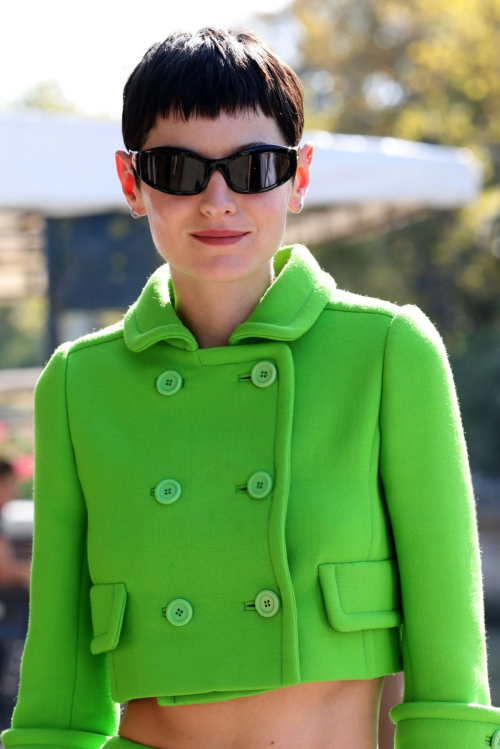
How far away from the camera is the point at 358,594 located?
1448mm

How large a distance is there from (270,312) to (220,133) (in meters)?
0.27

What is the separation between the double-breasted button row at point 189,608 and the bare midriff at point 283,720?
0.11 meters

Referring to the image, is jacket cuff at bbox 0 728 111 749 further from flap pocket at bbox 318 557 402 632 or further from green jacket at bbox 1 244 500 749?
flap pocket at bbox 318 557 402 632

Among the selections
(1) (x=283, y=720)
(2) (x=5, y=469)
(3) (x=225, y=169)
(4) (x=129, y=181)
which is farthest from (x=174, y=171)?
(2) (x=5, y=469)

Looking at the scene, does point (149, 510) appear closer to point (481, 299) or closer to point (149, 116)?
point (149, 116)

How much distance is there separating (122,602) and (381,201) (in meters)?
4.33

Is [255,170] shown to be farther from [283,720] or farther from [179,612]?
[283,720]

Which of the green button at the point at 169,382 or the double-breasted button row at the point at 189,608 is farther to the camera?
the green button at the point at 169,382

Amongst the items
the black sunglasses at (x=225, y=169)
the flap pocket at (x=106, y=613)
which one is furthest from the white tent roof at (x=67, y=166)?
the flap pocket at (x=106, y=613)

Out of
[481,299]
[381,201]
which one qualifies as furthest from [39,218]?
[481,299]

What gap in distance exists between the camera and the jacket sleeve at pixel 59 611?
163 cm

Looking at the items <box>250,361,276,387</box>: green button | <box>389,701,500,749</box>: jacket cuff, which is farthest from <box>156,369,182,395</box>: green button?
<box>389,701,500,749</box>: jacket cuff

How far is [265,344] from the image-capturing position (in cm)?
158

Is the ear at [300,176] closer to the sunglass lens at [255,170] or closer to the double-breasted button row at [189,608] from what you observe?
the sunglass lens at [255,170]
